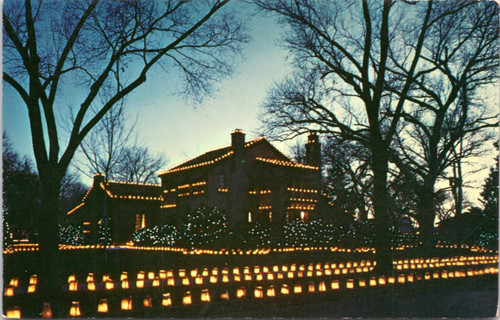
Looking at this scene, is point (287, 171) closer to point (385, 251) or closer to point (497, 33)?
point (385, 251)

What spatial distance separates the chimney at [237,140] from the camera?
21.5ft

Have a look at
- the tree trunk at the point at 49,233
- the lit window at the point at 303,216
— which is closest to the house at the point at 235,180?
the tree trunk at the point at 49,233

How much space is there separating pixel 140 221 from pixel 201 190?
108 cm

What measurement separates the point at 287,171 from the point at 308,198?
6.54 ft

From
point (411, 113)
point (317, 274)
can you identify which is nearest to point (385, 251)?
point (317, 274)

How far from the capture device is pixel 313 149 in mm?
8797

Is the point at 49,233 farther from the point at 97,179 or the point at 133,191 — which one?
the point at 133,191

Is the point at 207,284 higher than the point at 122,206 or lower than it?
lower

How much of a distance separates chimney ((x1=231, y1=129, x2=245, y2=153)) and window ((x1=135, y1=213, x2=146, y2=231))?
1.78m

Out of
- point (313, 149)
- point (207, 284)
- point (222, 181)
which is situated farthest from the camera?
point (313, 149)

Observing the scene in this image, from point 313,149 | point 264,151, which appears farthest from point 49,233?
point 313,149

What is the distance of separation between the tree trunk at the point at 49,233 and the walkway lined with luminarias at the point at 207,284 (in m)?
0.17

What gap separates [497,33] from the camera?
6762mm

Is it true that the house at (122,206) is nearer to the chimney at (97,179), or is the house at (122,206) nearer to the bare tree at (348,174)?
the chimney at (97,179)
